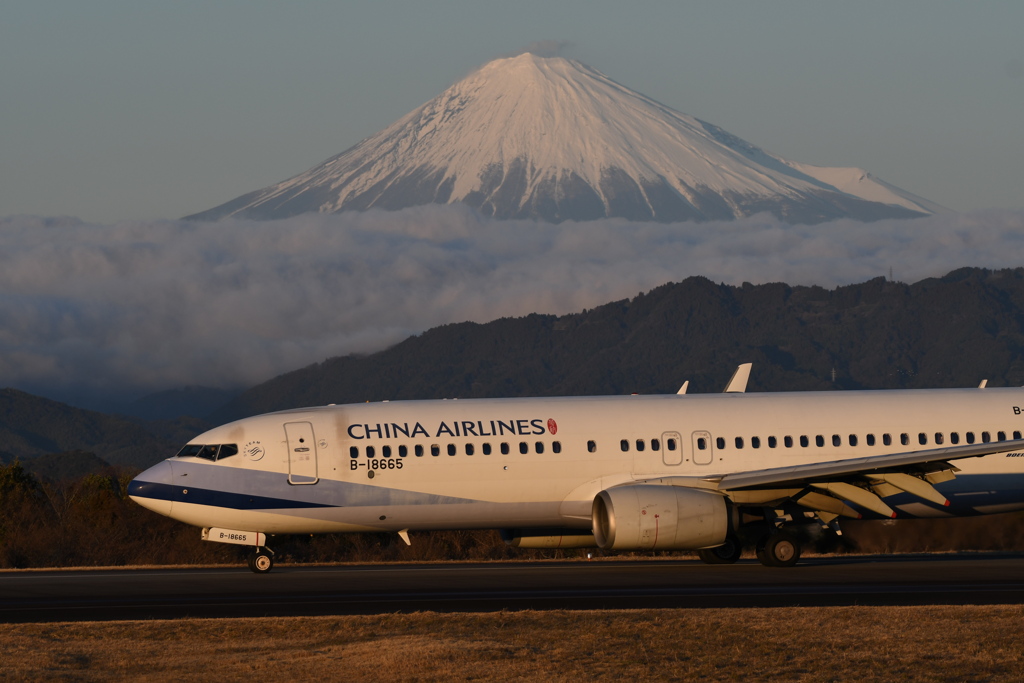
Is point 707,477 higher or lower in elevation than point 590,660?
higher

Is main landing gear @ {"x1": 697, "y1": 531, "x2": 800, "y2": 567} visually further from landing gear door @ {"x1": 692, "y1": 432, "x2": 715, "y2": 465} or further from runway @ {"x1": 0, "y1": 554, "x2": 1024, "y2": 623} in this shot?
landing gear door @ {"x1": 692, "y1": 432, "x2": 715, "y2": 465}

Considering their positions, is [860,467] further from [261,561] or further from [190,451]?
[190,451]

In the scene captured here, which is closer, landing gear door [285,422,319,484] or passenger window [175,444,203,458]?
landing gear door [285,422,319,484]

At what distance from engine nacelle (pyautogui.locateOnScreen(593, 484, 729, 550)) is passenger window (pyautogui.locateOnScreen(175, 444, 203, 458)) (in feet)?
26.4

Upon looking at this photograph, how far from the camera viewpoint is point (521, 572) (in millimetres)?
27266

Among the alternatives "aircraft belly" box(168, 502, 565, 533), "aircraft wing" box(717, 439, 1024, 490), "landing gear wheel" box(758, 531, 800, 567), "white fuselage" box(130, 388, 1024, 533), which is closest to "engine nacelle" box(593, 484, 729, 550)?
"aircraft wing" box(717, 439, 1024, 490)

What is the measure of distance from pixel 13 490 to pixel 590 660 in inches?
1294

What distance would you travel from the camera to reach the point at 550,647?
16.4 m

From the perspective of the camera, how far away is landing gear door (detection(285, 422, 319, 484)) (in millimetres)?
27469

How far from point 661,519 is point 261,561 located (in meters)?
8.10

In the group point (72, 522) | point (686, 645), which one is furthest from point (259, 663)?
point (72, 522)

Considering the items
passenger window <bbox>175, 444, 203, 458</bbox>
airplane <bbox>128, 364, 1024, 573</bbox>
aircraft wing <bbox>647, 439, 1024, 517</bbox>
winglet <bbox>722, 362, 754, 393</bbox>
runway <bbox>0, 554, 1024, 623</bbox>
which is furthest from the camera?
winglet <bbox>722, 362, 754, 393</bbox>

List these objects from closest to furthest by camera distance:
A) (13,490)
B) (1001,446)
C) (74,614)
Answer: (74,614), (1001,446), (13,490)

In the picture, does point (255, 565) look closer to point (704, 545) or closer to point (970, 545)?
point (704, 545)
